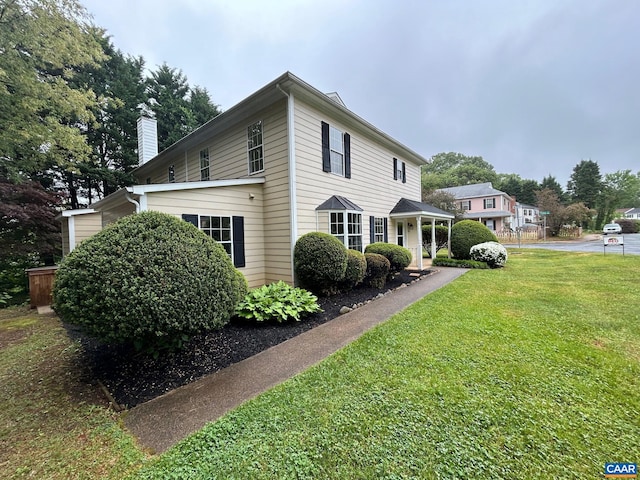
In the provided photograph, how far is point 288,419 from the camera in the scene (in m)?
2.41

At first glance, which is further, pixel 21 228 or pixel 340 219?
pixel 21 228

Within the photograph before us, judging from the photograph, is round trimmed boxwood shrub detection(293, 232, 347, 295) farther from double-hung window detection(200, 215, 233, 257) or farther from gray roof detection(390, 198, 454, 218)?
gray roof detection(390, 198, 454, 218)

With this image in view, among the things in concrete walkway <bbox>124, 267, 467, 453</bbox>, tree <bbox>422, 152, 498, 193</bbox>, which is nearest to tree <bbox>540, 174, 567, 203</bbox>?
tree <bbox>422, 152, 498, 193</bbox>

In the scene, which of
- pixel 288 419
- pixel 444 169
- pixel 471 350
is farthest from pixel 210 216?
pixel 444 169

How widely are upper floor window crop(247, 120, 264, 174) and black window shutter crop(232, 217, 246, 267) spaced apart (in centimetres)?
192

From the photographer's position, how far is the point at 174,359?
3764mm

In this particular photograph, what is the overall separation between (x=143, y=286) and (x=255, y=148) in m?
6.37

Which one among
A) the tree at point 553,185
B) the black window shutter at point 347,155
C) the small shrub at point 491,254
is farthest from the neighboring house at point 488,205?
the black window shutter at point 347,155

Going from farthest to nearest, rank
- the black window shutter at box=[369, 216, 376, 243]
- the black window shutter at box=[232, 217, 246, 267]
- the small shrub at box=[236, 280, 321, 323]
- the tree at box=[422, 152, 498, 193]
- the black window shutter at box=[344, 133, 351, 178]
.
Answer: the tree at box=[422, 152, 498, 193], the black window shutter at box=[369, 216, 376, 243], the black window shutter at box=[344, 133, 351, 178], the black window shutter at box=[232, 217, 246, 267], the small shrub at box=[236, 280, 321, 323]

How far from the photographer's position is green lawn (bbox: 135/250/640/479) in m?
1.90

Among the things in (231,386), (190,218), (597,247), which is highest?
(190,218)

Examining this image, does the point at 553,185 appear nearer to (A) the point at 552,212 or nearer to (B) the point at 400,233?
A: (A) the point at 552,212

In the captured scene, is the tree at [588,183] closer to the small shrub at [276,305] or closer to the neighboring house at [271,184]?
the neighboring house at [271,184]

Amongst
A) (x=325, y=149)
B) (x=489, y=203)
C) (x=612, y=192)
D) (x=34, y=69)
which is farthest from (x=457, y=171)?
(x=34, y=69)
